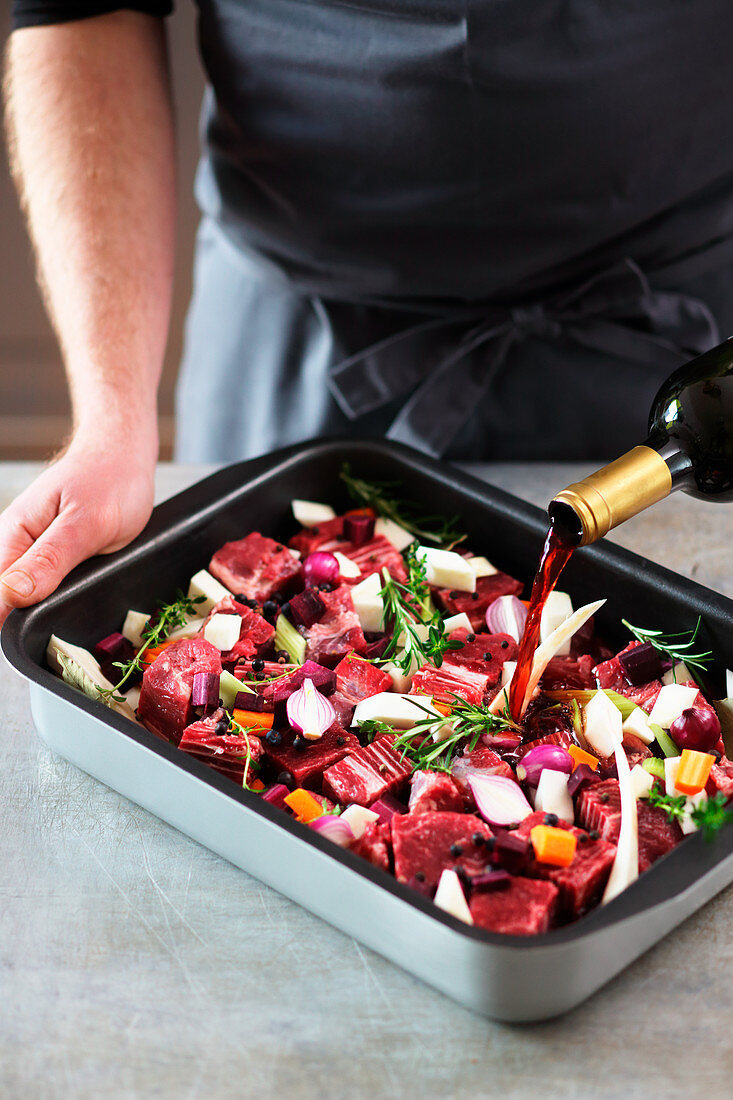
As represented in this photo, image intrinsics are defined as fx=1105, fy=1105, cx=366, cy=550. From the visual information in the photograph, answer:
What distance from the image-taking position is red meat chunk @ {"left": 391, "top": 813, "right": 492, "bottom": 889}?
4.43ft

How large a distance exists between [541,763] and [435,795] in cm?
16

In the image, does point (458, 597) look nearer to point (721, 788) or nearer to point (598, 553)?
point (598, 553)

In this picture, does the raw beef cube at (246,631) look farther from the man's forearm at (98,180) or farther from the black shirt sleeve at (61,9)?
the black shirt sleeve at (61,9)

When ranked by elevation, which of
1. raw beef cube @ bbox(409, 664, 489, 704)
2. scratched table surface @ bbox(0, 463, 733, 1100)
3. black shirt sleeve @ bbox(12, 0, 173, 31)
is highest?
black shirt sleeve @ bbox(12, 0, 173, 31)

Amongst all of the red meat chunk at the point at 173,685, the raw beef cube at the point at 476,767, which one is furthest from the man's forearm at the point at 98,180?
the raw beef cube at the point at 476,767

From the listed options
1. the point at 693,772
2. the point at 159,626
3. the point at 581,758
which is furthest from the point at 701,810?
the point at 159,626

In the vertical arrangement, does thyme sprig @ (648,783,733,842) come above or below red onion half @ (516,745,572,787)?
above

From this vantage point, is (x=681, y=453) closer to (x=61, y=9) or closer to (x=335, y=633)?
(x=335, y=633)

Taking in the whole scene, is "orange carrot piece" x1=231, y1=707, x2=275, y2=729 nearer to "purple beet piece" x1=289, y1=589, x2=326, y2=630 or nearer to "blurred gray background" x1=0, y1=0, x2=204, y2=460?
"purple beet piece" x1=289, y1=589, x2=326, y2=630

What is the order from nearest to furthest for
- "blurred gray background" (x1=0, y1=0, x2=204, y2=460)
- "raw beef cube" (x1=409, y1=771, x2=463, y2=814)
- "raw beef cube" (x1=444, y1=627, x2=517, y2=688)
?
"raw beef cube" (x1=409, y1=771, x2=463, y2=814) → "raw beef cube" (x1=444, y1=627, x2=517, y2=688) → "blurred gray background" (x1=0, y1=0, x2=204, y2=460)

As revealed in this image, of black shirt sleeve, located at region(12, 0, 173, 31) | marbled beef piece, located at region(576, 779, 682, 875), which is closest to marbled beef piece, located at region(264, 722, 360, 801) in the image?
marbled beef piece, located at region(576, 779, 682, 875)

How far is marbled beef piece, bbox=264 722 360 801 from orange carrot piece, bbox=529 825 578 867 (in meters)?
0.32

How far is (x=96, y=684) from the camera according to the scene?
65.0 inches

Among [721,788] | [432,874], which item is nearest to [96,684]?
[432,874]
